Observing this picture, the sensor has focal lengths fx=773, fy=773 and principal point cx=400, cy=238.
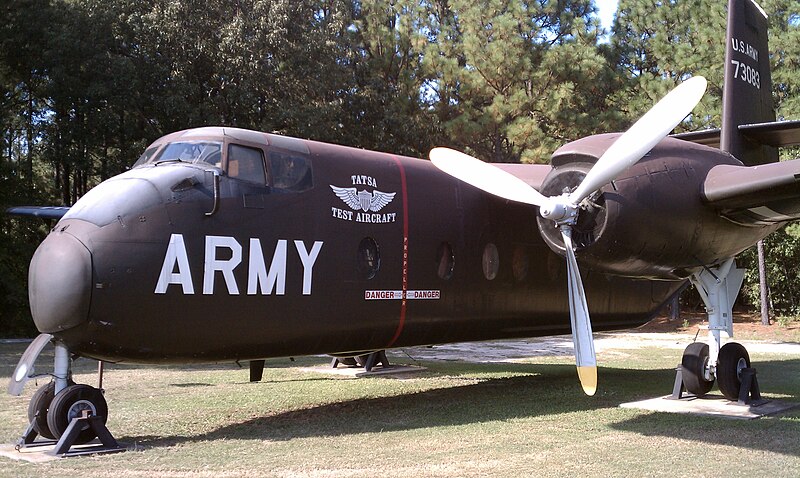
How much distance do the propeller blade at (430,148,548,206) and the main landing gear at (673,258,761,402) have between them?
3644 millimetres

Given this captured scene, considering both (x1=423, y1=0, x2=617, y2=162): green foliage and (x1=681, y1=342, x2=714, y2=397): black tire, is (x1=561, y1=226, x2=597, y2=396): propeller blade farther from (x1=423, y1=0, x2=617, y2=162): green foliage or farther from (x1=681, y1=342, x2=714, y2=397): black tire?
(x1=423, y1=0, x2=617, y2=162): green foliage

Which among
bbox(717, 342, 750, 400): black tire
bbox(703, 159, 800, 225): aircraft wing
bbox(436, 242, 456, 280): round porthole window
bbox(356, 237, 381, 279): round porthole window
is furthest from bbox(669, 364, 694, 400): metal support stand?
bbox(356, 237, 381, 279): round porthole window

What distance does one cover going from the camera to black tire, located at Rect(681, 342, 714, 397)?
11992 millimetres

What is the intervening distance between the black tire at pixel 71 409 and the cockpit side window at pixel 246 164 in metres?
3.00

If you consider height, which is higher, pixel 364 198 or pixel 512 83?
pixel 512 83

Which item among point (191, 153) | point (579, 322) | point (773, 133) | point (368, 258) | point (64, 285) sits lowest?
point (579, 322)

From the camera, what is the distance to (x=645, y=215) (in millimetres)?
9875

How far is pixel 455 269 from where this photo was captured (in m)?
11.7

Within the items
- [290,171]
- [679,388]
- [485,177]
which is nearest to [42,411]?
[290,171]

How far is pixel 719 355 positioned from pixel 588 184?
13.6ft

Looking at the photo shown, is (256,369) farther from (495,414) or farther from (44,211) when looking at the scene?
(44,211)

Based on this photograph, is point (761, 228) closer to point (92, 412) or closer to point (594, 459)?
point (594, 459)

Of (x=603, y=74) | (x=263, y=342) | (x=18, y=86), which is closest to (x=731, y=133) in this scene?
(x=263, y=342)

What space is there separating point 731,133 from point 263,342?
8714mm
